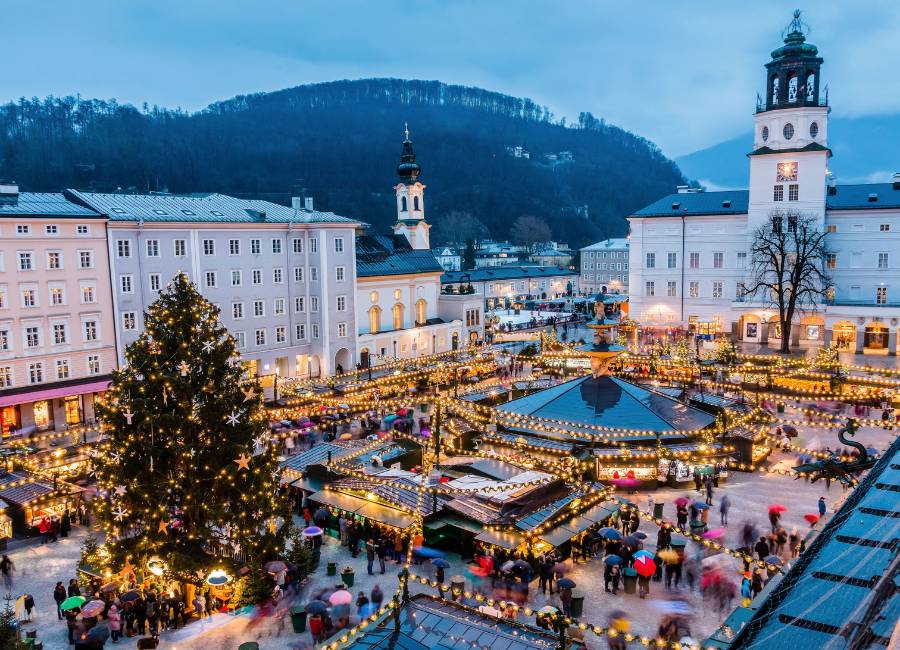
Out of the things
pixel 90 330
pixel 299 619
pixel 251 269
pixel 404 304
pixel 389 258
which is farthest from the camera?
pixel 389 258

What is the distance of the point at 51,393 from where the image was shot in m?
36.7

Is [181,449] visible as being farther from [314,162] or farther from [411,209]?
[314,162]

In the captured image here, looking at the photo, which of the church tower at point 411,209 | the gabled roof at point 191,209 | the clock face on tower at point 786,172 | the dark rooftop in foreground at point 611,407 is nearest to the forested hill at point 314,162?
the gabled roof at point 191,209

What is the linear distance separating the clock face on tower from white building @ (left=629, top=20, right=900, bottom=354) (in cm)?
7

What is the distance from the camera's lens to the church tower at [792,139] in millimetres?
56281

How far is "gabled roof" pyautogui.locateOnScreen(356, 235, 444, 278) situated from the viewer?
5738cm

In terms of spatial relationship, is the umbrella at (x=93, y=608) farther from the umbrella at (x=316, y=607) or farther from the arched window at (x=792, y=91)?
the arched window at (x=792, y=91)

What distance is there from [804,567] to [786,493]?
18.9 meters

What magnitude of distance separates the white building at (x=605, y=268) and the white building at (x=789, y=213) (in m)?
46.8

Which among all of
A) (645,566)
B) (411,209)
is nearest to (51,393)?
(645,566)

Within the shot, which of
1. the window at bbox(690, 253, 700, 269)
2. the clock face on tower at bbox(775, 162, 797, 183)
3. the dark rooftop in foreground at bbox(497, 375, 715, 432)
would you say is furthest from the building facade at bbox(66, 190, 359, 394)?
the clock face on tower at bbox(775, 162, 797, 183)

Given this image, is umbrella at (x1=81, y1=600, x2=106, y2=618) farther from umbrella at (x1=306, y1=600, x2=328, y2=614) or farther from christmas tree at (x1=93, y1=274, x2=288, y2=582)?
umbrella at (x1=306, y1=600, x2=328, y2=614)

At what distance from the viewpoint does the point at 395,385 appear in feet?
143

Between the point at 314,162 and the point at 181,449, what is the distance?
122m
